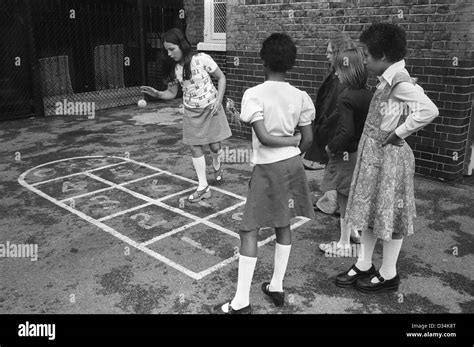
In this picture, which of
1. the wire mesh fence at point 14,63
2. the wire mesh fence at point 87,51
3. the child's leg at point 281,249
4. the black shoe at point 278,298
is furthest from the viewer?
the wire mesh fence at point 87,51

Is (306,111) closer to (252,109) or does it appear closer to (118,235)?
(252,109)

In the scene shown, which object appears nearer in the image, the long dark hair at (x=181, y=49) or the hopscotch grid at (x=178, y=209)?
the hopscotch grid at (x=178, y=209)

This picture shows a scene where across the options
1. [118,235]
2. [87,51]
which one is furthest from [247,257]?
[87,51]

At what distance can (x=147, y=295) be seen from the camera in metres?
3.62

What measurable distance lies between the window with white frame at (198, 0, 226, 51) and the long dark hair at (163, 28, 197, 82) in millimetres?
4992

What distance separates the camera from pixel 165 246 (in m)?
4.47

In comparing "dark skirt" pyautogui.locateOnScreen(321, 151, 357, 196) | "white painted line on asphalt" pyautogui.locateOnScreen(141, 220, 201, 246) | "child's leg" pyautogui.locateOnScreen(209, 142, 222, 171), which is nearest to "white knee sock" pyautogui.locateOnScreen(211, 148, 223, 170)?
"child's leg" pyautogui.locateOnScreen(209, 142, 222, 171)

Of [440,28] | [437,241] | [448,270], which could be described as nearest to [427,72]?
[440,28]

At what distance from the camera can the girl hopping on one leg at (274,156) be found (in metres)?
3.04

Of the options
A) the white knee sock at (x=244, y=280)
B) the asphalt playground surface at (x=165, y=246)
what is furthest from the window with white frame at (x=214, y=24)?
the white knee sock at (x=244, y=280)

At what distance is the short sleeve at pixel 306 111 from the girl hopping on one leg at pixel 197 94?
8.21 feet

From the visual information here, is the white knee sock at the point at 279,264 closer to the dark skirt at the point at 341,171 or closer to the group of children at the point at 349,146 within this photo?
the group of children at the point at 349,146

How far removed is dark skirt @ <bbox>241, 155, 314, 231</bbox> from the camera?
3170 mm

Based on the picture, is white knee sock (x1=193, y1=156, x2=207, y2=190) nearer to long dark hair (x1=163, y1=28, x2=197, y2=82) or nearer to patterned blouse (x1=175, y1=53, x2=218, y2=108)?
patterned blouse (x1=175, y1=53, x2=218, y2=108)
